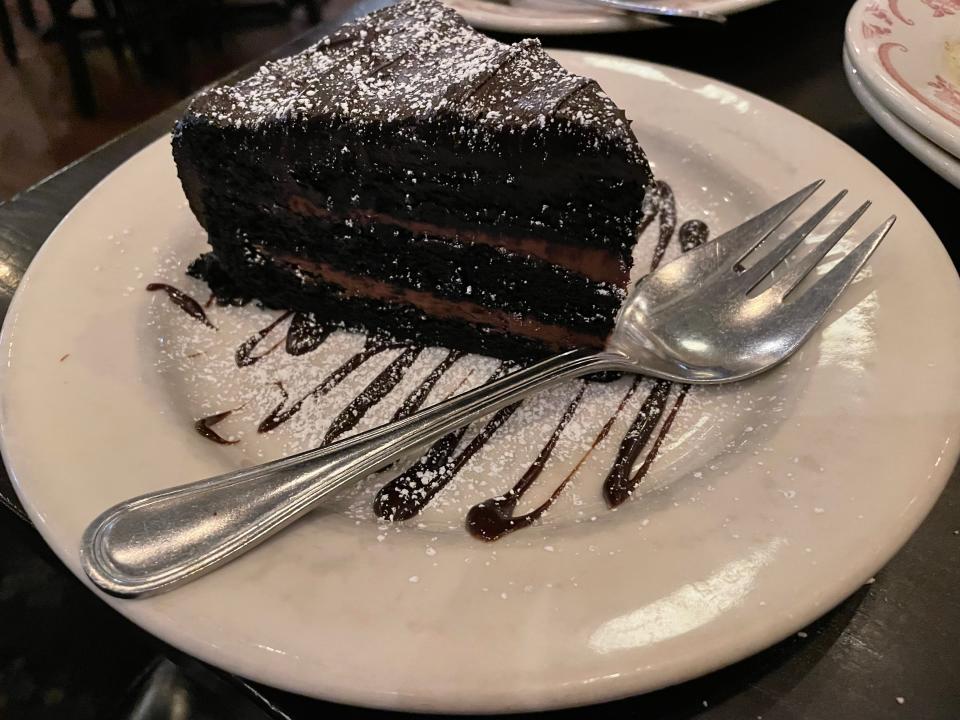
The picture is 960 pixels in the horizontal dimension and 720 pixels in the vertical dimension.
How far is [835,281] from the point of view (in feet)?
3.60

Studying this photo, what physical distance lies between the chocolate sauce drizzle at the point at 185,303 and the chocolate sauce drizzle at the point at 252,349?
0.07m

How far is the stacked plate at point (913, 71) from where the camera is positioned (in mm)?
1193

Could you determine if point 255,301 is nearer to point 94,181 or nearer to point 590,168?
point 94,181

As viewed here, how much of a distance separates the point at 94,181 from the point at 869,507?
63.3 inches

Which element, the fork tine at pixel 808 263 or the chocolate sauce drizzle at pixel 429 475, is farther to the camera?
the fork tine at pixel 808 263

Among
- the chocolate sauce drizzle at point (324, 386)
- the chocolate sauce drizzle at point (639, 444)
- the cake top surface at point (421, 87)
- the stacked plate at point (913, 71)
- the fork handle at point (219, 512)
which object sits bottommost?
the chocolate sauce drizzle at point (639, 444)

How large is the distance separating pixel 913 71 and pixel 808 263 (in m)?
0.53

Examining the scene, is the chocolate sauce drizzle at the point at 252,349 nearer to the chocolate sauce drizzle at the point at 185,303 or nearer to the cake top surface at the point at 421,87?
the chocolate sauce drizzle at the point at 185,303

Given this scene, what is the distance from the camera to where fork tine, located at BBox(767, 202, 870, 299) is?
1132 mm

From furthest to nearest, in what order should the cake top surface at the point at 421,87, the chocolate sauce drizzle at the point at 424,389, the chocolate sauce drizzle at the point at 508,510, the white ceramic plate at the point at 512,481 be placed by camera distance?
the chocolate sauce drizzle at the point at 424,389 → the cake top surface at the point at 421,87 → the chocolate sauce drizzle at the point at 508,510 → the white ceramic plate at the point at 512,481

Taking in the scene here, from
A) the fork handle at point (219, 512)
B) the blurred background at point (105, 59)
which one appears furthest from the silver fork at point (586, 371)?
the blurred background at point (105, 59)

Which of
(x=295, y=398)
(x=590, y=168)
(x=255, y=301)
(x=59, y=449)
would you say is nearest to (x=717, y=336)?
(x=590, y=168)

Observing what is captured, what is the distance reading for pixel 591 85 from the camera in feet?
3.61

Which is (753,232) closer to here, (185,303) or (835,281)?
(835,281)
